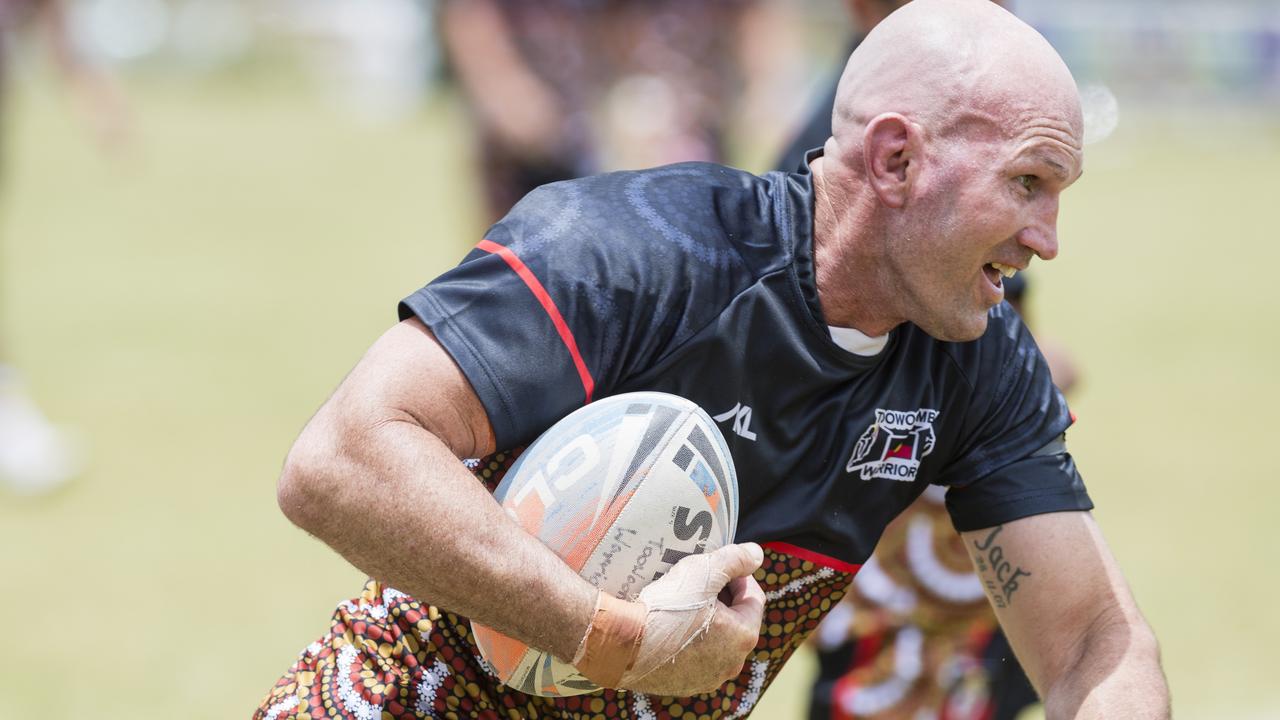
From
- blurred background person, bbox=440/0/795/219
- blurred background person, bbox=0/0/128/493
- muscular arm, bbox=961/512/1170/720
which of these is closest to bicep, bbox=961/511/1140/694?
muscular arm, bbox=961/512/1170/720

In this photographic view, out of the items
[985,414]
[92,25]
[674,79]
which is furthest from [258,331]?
[92,25]

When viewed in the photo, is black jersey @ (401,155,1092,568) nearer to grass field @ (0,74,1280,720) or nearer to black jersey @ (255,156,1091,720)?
black jersey @ (255,156,1091,720)

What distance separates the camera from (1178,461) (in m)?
8.08

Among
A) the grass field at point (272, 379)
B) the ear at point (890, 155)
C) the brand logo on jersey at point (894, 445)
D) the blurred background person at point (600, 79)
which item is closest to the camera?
the ear at point (890, 155)

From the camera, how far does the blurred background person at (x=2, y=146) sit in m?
6.94

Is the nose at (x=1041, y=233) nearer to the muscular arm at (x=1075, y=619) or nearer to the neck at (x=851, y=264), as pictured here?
the neck at (x=851, y=264)

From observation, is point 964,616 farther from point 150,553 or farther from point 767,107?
point 767,107

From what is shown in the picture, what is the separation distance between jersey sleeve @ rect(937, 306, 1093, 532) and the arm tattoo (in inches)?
1.4

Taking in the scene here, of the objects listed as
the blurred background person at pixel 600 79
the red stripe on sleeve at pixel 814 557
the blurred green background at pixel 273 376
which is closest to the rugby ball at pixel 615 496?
the red stripe on sleeve at pixel 814 557

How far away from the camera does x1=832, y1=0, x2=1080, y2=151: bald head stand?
8.25ft

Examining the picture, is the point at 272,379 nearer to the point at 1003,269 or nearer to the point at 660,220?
the point at 660,220

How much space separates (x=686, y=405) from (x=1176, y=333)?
31.2ft

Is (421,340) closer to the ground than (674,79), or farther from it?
farther from it

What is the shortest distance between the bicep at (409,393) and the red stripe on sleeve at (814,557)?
0.67 m
